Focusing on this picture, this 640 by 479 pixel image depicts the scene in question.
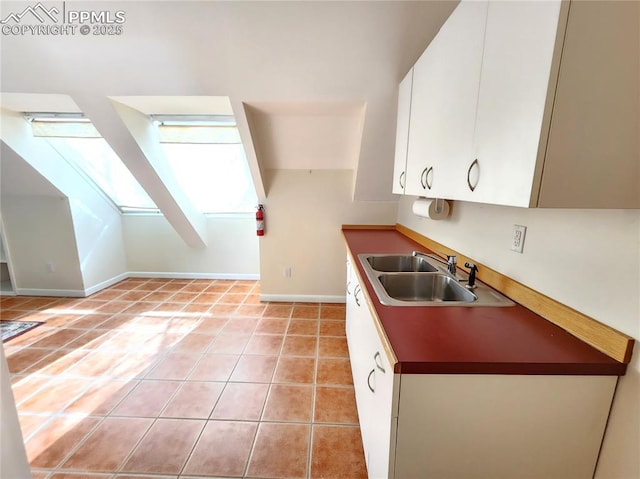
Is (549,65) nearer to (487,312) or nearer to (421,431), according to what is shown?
(487,312)

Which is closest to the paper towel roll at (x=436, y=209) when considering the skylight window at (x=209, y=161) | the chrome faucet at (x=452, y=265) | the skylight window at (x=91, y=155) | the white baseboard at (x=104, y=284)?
the chrome faucet at (x=452, y=265)

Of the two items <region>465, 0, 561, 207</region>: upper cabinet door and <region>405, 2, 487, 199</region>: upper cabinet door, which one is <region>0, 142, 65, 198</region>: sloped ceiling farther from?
<region>465, 0, 561, 207</region>: upper cabinet door

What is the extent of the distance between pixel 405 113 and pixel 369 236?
125 cm

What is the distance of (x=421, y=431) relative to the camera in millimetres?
840

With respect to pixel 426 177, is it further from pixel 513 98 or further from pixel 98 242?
pixel 98 242

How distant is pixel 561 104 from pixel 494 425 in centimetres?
93

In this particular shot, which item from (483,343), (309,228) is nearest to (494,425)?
(483,343)

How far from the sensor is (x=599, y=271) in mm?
861

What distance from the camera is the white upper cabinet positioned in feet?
2.16

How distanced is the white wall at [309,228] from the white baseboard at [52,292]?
242cm

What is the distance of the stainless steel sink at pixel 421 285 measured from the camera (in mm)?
1217

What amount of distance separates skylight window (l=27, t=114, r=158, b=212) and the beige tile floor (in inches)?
60.4

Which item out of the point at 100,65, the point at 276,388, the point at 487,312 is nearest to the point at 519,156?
the point at 487,312

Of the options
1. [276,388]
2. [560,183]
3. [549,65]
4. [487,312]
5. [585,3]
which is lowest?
[276,388]
